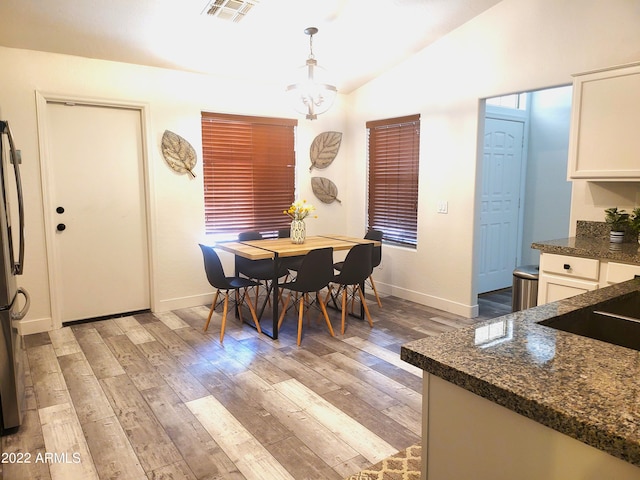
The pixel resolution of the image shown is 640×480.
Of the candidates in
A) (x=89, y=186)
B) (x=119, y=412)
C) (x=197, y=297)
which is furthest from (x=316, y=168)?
(x=119, y=412)

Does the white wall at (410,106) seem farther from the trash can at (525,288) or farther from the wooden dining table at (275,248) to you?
the wooden dining table at (275,248)

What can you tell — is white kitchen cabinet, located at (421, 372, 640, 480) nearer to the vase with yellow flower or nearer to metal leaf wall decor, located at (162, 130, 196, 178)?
the vase with yellow flower

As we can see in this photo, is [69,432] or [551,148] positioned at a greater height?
[551,148]

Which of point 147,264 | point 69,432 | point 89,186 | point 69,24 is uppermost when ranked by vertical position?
point 69,24

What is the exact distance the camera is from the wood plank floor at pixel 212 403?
87.7 inches

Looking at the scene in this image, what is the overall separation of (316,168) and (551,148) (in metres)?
2.71

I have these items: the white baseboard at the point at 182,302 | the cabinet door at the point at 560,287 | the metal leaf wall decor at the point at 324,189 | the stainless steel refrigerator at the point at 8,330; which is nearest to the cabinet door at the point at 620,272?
the cabinet door at the point at 560,287

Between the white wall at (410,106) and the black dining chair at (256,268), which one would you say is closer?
the white wall at (410,106)

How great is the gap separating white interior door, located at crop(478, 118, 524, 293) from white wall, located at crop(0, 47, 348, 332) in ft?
6.29

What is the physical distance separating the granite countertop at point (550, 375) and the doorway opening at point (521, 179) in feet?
13.3

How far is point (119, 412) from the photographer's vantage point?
8.84 feet

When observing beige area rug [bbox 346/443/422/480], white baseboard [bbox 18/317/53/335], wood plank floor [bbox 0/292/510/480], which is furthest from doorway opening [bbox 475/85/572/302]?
white baseboard [bbox 18/317/53/335]

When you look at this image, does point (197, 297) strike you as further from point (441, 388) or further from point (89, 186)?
point (441, 388)

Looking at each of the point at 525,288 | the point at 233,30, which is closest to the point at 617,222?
the point at 525,288
